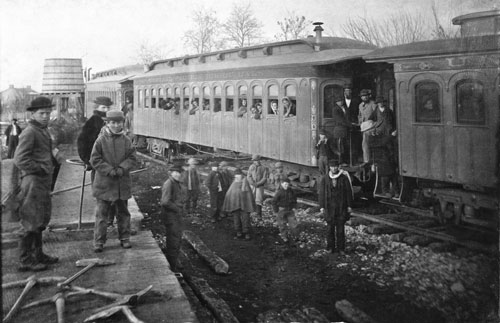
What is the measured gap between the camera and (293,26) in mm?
5004

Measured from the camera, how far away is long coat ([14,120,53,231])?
381 cm

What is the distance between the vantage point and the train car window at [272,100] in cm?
674

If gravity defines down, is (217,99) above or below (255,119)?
above

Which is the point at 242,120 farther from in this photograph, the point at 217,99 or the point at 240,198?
the point at 240,198

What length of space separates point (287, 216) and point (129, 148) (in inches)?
91.4

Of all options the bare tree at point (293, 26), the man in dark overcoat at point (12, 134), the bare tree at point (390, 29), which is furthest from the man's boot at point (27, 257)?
the bare tree at point (390, 29)

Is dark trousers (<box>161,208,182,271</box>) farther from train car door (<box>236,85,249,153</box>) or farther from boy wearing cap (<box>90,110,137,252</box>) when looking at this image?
train car door (<box>236,85,249,153</box>)

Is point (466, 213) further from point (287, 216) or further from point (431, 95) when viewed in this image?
point (287, 216)

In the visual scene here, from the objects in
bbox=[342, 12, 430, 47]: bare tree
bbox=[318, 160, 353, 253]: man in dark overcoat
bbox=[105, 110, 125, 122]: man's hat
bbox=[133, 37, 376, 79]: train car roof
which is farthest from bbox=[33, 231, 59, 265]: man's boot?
bbox=[342, 12, 430, 47]: bare tree

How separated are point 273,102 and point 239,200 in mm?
2057

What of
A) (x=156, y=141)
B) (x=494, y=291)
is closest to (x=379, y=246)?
(x=494, y=291)

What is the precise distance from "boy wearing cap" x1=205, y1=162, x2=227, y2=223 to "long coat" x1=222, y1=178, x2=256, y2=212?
84mm

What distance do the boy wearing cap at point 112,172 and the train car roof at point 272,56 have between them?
115cm

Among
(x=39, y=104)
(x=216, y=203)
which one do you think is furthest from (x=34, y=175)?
(x=216, y=203)
